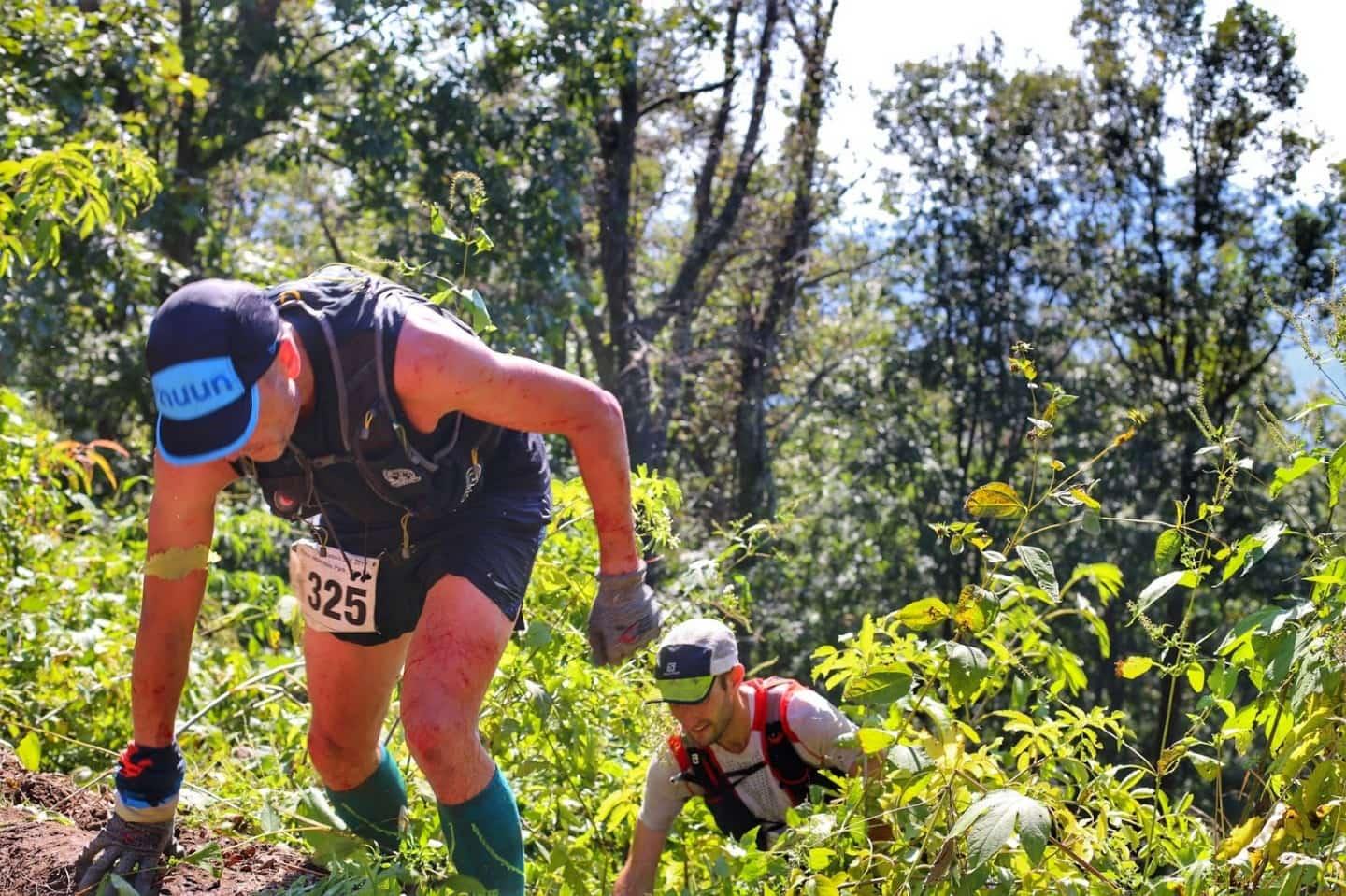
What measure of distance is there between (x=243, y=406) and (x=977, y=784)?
1.37m

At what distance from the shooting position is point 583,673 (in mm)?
3361

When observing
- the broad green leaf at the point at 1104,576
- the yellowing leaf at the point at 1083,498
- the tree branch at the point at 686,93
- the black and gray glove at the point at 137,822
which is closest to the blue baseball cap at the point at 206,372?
the black and gray glove at the point at 137,822

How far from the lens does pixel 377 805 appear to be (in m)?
3.05

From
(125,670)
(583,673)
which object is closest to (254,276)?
(125,670)

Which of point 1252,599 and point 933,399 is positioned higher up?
point 933,399

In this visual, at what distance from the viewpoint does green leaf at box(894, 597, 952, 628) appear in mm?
2518

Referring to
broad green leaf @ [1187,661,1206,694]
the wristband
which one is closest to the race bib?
the wristband

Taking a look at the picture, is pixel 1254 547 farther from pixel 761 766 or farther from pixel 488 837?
pixel 488 837

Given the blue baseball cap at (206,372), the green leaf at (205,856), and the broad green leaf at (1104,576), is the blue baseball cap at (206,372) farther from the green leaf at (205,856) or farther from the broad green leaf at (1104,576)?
the broad green leaf at (1104,576)

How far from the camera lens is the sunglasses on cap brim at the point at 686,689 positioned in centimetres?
296

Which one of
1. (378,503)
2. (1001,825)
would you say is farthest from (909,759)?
(378,503)

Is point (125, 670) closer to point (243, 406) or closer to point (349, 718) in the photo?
point (349, 718)

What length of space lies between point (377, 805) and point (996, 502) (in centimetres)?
152

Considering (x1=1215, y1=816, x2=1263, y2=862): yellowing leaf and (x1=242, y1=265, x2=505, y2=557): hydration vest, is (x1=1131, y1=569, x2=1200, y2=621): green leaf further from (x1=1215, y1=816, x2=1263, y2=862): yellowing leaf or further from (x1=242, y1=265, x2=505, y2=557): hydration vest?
(x1=242, y1=265, x2=505, y2=557): hydration vest
